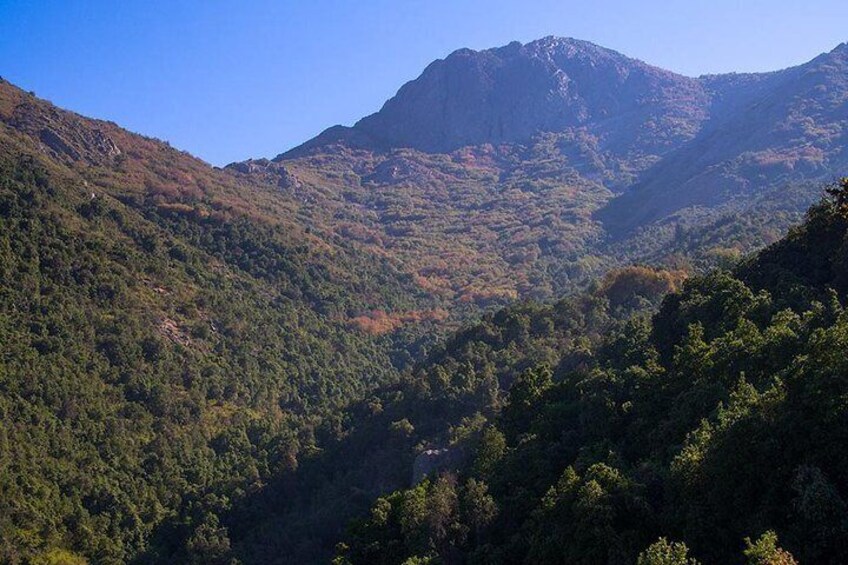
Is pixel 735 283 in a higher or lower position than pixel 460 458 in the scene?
higher

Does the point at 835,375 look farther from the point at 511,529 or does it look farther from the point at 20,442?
the point at 20,442

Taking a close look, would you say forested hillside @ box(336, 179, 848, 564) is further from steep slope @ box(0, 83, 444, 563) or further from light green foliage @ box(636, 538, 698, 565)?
steep slope @ box(0, 83, 444, 563)

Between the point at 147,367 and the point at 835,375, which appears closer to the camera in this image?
the point at 835,375

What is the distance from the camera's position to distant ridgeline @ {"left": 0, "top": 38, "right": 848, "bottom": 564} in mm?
23953

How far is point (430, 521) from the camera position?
34094 mm

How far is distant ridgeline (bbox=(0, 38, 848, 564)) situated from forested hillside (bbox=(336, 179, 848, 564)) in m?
0.11

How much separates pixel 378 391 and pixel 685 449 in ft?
195

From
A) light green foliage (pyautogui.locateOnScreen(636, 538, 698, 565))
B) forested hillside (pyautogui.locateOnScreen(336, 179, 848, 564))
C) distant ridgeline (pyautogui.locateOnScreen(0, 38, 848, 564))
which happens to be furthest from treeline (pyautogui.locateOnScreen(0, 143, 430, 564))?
light green foliage (pyautogui.locateOnScreen(636, 538, 698, 565))

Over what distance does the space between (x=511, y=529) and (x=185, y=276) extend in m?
97.4

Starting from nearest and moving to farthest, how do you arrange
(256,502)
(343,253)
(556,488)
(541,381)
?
(556,488) → (541,381) → (256,502) → (343,253)

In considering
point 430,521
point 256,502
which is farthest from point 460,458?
point 256,502

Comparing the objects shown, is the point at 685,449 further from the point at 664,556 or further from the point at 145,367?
the point at 145,367

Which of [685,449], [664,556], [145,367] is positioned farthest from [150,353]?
[664,556]

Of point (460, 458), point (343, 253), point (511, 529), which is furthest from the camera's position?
point (343, 253)
